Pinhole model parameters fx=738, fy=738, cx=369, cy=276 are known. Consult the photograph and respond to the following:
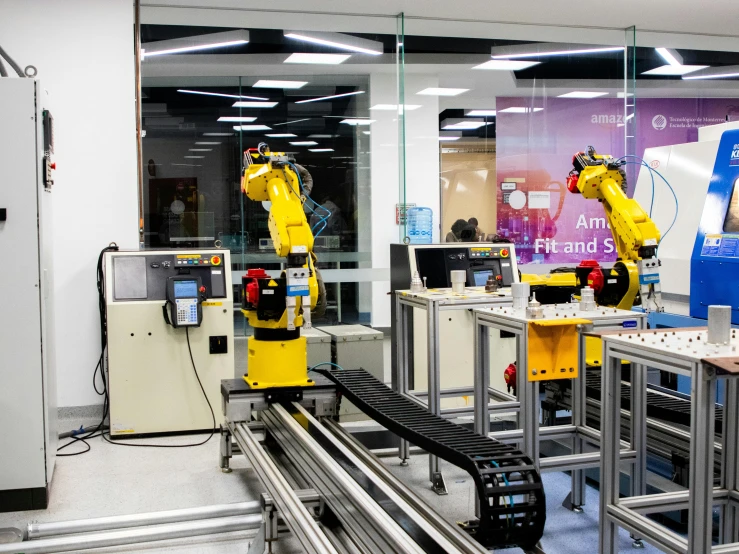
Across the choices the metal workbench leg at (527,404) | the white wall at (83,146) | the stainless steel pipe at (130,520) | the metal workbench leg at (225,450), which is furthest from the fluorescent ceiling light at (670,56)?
the stainless steel pipe at (130,520)

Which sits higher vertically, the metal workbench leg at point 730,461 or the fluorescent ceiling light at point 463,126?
the fluorescent ceiling light at point 463,126

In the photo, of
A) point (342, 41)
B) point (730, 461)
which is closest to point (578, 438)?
point (730, 461)

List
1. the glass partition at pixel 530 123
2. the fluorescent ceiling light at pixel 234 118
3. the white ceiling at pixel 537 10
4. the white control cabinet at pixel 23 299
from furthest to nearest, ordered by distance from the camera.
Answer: the glass partition at pixel 530 123 < the fluorescent ceiling light at pixel 234 118 < the white ceiling at pixel 537 10 < the white control cabinet at pixel 23 299

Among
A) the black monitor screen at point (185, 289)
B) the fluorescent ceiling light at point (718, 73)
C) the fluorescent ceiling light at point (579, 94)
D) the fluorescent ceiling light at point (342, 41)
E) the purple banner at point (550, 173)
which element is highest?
the fluorescent ceiling light at point (718, 73)

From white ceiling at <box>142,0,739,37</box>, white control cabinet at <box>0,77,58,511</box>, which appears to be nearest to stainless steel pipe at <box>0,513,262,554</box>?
white control cabinet at <box>0,77,58,511</box>

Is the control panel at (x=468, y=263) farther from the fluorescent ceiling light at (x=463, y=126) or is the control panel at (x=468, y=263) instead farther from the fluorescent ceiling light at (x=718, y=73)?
the fluorescent ceiling light at (x=718, y=73)

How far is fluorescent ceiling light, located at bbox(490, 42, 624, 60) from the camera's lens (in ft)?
22.1

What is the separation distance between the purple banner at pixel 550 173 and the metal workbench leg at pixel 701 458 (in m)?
4.69

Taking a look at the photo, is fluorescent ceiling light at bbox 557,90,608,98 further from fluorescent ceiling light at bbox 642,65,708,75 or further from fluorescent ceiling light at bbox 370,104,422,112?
fluorescent ceiling light at bbox 370,104,422,112

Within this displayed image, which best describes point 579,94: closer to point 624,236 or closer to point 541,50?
point 541,50

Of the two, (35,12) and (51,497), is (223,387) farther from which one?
(35,12)

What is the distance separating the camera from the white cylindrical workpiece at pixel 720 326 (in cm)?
233

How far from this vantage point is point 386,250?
6641mm

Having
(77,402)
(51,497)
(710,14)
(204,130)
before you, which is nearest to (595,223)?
(710,14)
